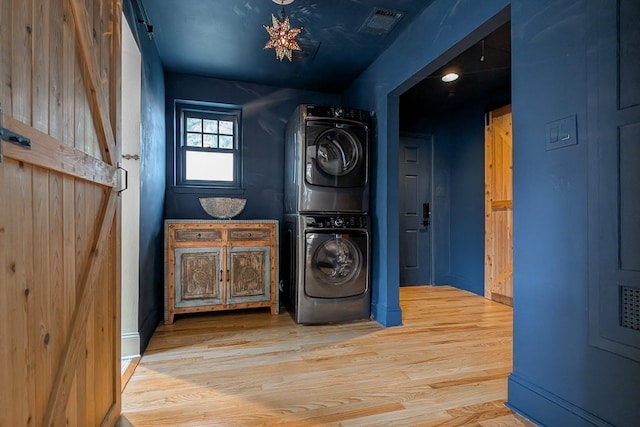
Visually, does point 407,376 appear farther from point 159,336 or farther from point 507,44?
point 507,44

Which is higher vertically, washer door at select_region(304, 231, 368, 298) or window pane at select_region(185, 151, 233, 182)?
window pane at select_region(185, 151, 233, 182)

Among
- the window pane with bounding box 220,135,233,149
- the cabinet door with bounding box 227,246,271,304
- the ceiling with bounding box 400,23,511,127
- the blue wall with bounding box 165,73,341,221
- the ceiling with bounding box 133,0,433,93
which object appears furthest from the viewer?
the window pane with bounding box 220,135,233,149

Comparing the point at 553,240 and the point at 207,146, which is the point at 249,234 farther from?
the point at 553,240

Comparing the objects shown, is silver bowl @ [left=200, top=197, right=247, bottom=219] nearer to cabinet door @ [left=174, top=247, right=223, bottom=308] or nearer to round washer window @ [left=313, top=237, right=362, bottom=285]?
cabinet door @ [left=174, top=247, right=223, bottom=308]

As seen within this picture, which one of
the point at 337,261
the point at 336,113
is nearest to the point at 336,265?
the point at 337,261

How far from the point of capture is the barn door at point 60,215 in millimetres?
711

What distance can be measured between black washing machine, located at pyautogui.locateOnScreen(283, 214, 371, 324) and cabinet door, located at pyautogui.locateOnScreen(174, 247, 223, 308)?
0.70 meters

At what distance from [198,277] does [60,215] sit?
1.86m

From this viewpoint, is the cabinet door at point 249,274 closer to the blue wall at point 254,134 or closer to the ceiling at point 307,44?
the blue wall at point 254,134

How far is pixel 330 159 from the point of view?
2.72 metres

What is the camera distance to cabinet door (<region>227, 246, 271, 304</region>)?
109 inches

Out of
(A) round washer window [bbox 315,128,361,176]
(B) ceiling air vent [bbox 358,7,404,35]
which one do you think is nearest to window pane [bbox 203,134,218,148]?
(A) round washer window [bbox 315,128,361,176]

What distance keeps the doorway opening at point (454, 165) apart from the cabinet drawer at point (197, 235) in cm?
250

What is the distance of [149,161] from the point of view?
237 cm
